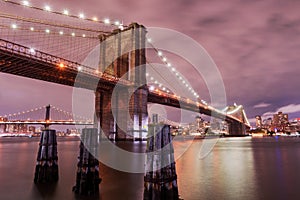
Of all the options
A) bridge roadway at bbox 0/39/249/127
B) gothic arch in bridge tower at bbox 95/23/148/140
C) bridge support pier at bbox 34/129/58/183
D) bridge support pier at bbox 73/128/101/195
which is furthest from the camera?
gothic arch in bridge tower at bbox 95/23/148/140

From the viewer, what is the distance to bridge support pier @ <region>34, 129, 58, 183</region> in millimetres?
9086

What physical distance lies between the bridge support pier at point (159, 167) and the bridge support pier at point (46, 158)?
5.29 metres

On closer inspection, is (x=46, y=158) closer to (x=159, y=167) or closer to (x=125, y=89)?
(x=159, y=167)

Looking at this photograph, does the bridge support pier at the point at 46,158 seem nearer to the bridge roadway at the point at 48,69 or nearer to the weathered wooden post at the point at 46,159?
the weathered wooden post at the point at 46,159

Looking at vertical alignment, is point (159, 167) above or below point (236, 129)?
below

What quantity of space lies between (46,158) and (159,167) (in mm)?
5652

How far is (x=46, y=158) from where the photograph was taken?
9.08 m

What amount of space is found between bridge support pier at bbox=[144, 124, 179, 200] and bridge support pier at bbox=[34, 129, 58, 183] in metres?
5.29

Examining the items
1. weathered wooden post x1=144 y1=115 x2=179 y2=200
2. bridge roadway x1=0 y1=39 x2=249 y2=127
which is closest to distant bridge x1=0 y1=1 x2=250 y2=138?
bridge roadway x1=0 y1=39 x2=249 y2=127

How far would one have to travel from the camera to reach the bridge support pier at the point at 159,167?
17.5 feet

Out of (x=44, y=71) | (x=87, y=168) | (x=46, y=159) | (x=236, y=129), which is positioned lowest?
(x=87, y=168)

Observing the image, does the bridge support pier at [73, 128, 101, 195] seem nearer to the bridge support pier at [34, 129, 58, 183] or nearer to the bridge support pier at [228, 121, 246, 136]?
the bridge support pier at [34, 129, 58, 183]

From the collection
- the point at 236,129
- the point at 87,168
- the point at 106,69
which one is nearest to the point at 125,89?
the point at 106,69

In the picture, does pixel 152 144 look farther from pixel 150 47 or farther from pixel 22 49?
pixel 150 47
